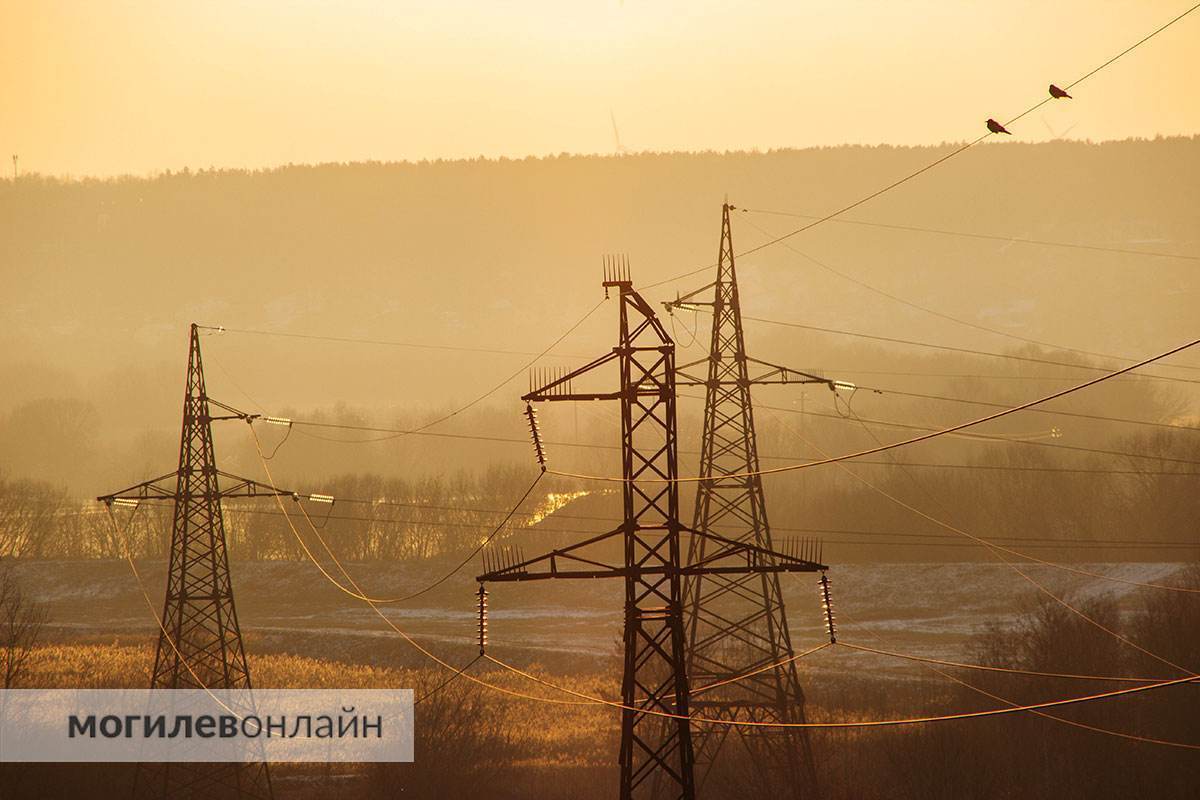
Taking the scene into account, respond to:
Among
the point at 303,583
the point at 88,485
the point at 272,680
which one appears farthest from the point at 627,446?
the point at 88,485

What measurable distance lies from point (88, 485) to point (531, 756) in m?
135

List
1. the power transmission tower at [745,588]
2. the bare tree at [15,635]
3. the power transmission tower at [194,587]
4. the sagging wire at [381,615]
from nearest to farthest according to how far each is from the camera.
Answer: the power transmission tower at [745,588] < the power transmission tower at [194,587] < the bare tree at [15,635] < the sagging wire at [381,615]

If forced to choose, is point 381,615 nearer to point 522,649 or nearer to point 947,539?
point 522,649

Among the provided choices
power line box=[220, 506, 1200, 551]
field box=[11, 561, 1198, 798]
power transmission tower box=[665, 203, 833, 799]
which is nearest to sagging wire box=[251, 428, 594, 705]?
field box=[11, 561, 1198, 798]

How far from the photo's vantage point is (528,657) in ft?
278

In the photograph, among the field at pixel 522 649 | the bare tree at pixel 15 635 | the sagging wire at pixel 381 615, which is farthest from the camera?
the sagging wire at pixel 381 615

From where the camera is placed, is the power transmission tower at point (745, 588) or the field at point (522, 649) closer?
the power transmission tower at point (745, 588)

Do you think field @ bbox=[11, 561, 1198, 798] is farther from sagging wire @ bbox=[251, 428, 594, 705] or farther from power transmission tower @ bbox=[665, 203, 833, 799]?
power transmission tower @ bbox=[665, 203, 833, 799]

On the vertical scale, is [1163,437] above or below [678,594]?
above

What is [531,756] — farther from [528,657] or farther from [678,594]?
[678,594]

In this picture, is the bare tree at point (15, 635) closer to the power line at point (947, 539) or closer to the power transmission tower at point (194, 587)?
the power transmission tower at point (194, 587)

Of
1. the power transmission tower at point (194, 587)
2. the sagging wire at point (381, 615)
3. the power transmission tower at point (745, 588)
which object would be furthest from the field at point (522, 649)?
the power transmission tower at point (745, 588)

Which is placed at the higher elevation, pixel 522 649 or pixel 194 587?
pixel 194 587

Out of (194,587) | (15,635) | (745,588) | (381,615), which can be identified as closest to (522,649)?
(381,615)
